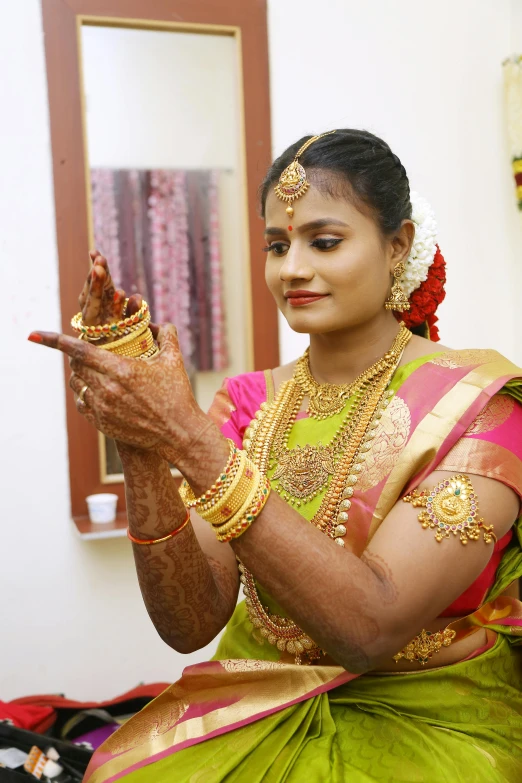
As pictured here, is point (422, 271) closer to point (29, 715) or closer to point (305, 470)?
point (305, 470)

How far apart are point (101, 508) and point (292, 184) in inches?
63.1

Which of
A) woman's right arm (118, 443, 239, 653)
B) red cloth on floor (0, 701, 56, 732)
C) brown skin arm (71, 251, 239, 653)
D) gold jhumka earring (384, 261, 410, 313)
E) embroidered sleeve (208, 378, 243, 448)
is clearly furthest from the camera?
red cloth on floor (0, 701, 56, 732)

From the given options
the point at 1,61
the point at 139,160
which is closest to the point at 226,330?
the point at 139,160

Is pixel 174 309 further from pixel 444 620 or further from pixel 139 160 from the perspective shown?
pixel 444 620

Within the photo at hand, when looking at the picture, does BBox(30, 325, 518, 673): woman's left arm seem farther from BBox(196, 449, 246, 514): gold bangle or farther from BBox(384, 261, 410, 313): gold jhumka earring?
BBox(384, 261, 410, 313): gold jhumka earring

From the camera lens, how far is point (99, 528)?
265 cm

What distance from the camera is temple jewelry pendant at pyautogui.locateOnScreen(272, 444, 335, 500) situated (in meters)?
1.48

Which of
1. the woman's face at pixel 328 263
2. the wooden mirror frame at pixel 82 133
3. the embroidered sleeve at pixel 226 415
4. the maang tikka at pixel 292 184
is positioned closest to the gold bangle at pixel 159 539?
the embroidered sleeve at pixel 226 415

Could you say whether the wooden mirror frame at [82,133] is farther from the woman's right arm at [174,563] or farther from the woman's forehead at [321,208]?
the woman's forehead at [321,208]

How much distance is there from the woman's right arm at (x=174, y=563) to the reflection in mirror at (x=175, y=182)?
1.33 m

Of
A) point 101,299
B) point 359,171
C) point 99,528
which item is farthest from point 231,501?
point 99,528

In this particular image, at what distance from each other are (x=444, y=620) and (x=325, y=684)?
9.7 inches

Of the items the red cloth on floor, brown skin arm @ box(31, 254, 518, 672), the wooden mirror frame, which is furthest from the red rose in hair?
the red cloth on floor

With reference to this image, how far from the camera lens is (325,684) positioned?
1.35 meters
